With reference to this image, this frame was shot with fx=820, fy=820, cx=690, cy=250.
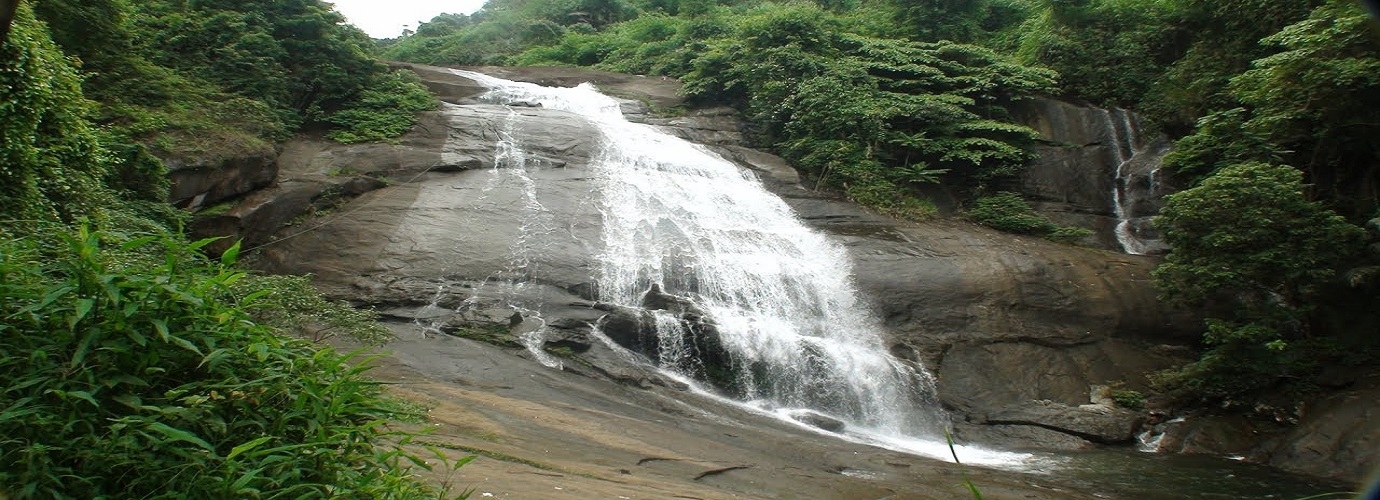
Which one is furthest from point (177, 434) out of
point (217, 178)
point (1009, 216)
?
point (1009, 216)

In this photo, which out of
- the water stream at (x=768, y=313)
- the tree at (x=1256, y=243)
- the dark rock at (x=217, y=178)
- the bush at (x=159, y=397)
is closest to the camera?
the bush at (x=159, y=397)

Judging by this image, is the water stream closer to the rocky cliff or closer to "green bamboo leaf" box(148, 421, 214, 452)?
the rocky cliff

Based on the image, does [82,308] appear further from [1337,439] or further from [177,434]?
[1337,439]

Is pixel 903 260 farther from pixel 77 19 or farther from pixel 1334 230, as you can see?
pixel 77 19

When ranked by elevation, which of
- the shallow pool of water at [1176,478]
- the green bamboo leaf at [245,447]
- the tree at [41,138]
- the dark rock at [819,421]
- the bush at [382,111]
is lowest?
the dark rock at [819,421]

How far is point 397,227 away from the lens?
561 inches

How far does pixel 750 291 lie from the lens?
47.6 ft

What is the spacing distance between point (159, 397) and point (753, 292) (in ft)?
37.4

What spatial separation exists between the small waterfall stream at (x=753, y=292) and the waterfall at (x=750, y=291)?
0.02 metres

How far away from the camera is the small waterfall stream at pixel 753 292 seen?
13.0 metres

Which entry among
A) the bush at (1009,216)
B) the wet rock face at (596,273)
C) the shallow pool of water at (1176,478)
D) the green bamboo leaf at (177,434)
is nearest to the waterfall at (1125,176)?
the bush at (1009,216)

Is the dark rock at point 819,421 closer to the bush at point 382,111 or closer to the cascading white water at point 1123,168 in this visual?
the cascading white water at point 1123,168

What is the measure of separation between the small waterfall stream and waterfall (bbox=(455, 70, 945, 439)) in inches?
0.8

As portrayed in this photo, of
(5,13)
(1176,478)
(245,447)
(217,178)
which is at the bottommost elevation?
(1176,478)
